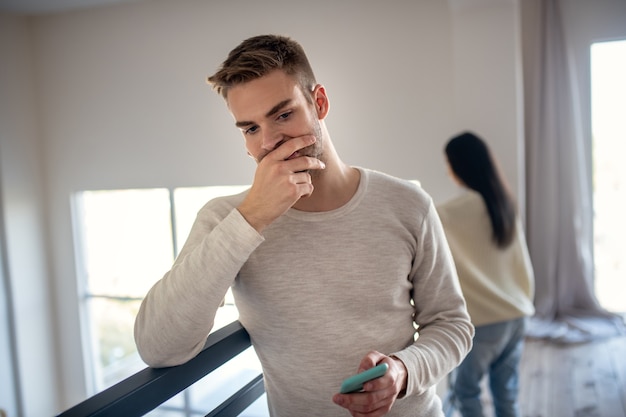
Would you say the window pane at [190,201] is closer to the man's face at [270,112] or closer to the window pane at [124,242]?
the window pane at [124,242]

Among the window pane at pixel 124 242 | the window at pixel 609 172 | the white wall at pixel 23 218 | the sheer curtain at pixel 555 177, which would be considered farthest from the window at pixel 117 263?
the window at pixel 609 172

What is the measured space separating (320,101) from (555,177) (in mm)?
3370

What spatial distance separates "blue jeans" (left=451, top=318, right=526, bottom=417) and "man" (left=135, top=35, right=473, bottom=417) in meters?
1.00

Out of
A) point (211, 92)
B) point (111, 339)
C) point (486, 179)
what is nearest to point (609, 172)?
point (486, 179)

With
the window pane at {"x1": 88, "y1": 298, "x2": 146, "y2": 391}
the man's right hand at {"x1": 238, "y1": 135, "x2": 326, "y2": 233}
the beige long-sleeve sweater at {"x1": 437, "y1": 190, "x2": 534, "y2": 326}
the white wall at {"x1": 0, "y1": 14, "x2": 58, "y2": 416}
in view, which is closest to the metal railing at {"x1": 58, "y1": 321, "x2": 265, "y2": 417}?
the man's right hand at {"x1": 238, "y1": 135, "x2": 326, "y2": 233}

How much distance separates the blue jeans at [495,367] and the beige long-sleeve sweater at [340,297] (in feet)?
3.27

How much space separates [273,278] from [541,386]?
2.49 metres

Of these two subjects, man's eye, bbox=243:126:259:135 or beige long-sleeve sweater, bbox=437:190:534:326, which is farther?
beige long-sleeve sweater, bbox=437:190:534:326

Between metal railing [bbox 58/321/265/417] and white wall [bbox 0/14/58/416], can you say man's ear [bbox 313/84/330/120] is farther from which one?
white wall [bbox 0/14/58/416]

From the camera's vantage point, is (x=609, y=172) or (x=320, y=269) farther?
(x=609, y=172)

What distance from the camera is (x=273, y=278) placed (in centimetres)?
98

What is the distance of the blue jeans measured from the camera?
1.97 m

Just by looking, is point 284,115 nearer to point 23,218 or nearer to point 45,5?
point 45,5

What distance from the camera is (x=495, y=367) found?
2.07 meters
